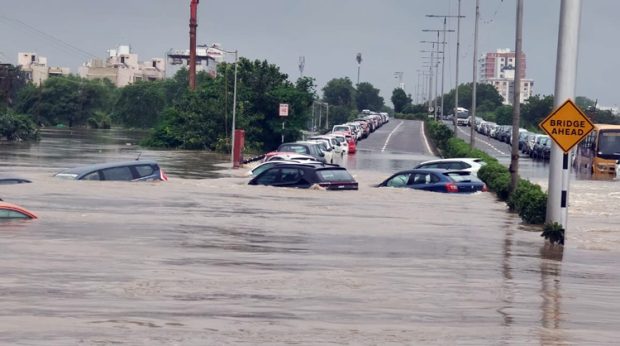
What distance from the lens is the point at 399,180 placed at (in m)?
36.0

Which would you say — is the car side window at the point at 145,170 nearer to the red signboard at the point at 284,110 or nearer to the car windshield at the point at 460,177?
the car windshield at the point at 460,177

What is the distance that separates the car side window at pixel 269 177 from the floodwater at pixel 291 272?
2535 mm

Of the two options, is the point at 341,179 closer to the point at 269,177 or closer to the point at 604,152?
the point at 269,177

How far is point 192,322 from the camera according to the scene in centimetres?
1217

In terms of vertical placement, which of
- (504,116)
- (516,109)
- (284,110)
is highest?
(516,109)

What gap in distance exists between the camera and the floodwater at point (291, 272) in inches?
475

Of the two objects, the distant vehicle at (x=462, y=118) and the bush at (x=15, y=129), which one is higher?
the distant vehicle at (x=462, y=118)

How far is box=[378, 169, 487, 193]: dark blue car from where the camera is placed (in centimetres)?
3500

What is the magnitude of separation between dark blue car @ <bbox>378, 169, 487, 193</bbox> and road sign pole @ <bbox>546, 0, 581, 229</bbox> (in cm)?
1172

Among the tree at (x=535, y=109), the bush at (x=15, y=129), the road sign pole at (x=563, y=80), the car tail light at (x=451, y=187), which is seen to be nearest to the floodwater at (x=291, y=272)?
the road sign pole at (x=563, y=80)

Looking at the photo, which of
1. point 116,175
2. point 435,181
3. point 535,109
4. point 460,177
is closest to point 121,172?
point 116,175

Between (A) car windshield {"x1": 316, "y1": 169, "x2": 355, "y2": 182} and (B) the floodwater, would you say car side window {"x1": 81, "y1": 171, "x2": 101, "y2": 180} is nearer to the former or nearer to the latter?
(B) the floodwater

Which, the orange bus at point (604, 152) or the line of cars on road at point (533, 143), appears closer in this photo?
the orange bus at point (604, 152)

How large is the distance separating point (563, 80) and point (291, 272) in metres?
8.85
